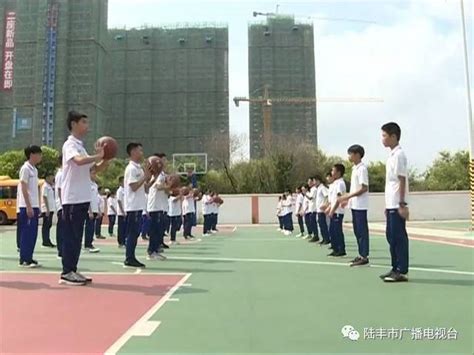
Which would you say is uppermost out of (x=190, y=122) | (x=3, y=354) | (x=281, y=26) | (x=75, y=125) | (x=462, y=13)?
(x=281, y=26)

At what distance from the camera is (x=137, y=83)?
59.4 metres

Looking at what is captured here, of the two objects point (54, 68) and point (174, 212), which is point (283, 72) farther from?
point (174, 212)

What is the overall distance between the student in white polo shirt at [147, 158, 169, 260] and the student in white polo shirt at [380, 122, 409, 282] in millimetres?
3974

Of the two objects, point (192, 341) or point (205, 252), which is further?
point (205, 252)

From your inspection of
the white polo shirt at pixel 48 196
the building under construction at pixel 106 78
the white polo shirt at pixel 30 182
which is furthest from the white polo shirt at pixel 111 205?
the building under construction at pixel 106 78

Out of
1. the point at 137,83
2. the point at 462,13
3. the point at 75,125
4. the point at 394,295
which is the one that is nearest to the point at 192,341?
the point at 394,295

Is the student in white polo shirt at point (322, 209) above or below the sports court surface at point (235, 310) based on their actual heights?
above

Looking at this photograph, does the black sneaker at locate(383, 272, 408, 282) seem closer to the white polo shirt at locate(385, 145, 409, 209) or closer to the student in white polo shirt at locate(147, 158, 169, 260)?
the white polo shirt at locate(385, 145, 409, 209)

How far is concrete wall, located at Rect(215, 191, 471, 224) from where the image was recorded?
3212 centimetres

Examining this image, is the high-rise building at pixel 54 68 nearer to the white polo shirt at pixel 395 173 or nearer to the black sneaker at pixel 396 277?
the white polo shirt at pixel 395 173

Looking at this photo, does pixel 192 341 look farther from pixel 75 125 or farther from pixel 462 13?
pixel 462 13

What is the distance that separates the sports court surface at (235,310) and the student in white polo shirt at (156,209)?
3.63ft

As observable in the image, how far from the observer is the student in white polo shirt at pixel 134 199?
752 cm

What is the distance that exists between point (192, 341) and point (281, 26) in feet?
185
